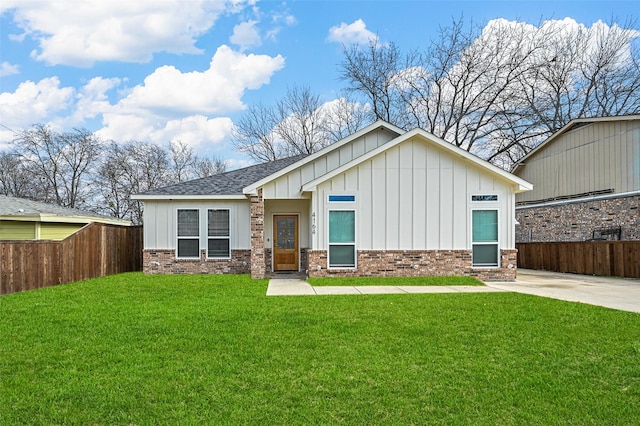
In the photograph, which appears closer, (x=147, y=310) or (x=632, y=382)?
(x=632, y=382)

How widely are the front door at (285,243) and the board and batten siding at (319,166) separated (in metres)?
2.02

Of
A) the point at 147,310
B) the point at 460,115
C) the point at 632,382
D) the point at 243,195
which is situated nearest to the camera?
the point at 632,382

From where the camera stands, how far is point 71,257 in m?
13.1

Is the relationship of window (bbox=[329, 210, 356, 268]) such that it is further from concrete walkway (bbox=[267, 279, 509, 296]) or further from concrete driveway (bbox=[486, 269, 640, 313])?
concrete driveway (bbox=[486, 269, 640, 313])

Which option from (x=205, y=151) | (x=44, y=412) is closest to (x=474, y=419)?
(x=44, y=412)

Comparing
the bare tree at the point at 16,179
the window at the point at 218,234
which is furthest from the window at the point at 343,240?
the bare tree at the point at 16,179

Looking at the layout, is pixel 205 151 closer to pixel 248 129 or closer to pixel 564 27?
pixel 248 129

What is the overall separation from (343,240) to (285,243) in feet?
11.1

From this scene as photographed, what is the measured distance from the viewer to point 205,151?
39.3 meters

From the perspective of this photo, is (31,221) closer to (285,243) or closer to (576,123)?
(285,243)

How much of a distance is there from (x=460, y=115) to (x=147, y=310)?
26176mm

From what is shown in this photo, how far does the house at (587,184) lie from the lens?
1641cm

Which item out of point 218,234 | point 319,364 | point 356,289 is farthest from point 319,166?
point 319,364

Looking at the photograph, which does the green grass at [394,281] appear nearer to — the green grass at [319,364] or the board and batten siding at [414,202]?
the board and batten siding at [414,202]
